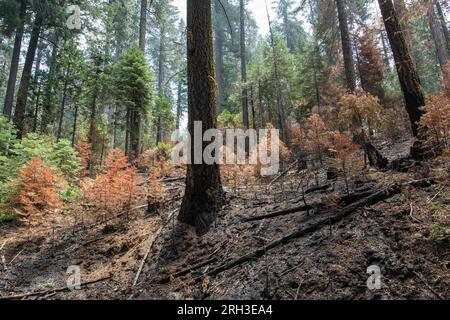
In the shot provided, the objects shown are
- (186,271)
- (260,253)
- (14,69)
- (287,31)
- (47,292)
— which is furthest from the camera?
(287,31)

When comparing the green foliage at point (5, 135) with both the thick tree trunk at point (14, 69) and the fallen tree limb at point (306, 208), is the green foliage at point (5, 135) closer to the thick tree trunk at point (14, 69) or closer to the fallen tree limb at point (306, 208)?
the thick tree trunk at point (14, 69)

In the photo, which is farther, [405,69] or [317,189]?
[405,69]

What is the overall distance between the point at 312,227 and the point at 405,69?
4463 mm

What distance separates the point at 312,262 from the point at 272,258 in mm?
613

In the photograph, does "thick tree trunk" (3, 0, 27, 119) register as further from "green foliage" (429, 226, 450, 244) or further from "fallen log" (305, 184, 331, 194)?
"green foliage" (429, 226, 450, 244)

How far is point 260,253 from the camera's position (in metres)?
4.29

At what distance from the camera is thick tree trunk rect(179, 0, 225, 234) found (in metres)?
5.73

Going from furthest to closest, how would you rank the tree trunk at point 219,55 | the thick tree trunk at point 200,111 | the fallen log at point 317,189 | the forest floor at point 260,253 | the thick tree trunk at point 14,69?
the tree trunk at point 219,55, the thick tree trunk at point 14,69, the fallen log at point 317,189, the thick tree trunk at point 200,111, the forest floor at point 260,253

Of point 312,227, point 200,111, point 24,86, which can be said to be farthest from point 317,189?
point 24,86

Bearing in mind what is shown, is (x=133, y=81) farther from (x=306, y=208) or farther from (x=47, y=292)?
(x=306, y=208)

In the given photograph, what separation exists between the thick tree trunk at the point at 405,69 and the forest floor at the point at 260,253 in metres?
1.61

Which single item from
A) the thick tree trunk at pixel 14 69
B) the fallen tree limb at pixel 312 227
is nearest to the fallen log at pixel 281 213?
the fallen tree limb at pixel 312 227

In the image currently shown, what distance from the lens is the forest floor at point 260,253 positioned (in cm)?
321
